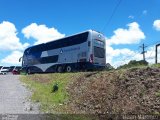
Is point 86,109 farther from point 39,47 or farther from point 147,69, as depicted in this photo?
point 39,47

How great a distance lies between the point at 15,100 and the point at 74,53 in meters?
16.7

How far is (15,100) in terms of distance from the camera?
62.8 feet

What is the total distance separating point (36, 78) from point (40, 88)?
5.15 m

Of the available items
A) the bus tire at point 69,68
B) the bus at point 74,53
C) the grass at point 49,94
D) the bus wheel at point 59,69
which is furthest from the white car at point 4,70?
the grass at point 49,94

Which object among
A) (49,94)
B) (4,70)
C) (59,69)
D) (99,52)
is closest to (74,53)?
(99,52)

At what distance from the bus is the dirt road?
10.0 m

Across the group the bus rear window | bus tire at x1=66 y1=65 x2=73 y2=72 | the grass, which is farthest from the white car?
the grass

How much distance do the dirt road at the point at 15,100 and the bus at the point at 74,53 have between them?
10021 millimetres

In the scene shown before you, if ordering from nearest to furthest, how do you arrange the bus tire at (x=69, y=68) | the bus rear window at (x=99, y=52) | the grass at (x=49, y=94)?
Answer: the grass at (x=49, y=94) → the bus rear window at (x=99, y=52) → the bus tire at (x=69, y=68)

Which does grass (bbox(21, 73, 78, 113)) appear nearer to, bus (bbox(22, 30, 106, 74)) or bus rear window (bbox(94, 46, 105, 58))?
bus (bbox(22, 30, 106, 74))

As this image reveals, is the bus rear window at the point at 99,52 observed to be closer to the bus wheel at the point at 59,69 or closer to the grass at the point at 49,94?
the bus wheel at the point at 59,69

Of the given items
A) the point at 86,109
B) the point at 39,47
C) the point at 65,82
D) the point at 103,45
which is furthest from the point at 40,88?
the point at 39,47

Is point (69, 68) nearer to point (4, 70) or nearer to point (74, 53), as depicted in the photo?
point (74, 53)

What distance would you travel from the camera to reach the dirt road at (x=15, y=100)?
1641 cm
